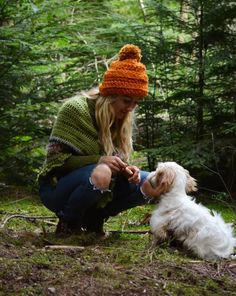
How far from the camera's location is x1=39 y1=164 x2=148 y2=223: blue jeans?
4.08 meters

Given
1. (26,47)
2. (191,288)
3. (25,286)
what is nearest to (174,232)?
(191,288)

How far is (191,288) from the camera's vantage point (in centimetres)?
293

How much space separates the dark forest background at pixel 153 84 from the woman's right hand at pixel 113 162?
7.19 feet

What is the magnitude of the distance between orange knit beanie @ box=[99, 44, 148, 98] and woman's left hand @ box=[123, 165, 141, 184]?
567 millimetres

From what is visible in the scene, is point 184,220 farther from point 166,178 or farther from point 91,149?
point 91,149

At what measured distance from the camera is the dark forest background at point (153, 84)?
20.8 feet

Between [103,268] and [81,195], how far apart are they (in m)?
1.07

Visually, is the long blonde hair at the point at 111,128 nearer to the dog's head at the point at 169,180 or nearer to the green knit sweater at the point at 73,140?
the green knit sweater at the point at 73,140

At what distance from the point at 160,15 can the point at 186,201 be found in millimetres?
3752

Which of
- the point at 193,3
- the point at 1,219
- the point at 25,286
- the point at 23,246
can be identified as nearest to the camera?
the point at 25,286

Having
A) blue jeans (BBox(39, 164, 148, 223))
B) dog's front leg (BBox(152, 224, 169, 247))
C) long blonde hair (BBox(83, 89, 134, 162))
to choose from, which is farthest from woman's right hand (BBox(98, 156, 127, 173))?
dog's front leg (BBox(152, 224, 169, 247))

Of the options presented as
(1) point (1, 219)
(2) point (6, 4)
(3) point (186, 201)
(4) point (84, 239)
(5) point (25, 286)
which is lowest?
(1) point (1, 219)

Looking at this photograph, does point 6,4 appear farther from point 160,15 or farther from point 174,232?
point 174,232

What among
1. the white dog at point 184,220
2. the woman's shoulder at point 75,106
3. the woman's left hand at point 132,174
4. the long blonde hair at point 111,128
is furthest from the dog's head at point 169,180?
the woman's shoulder at point 75,106
